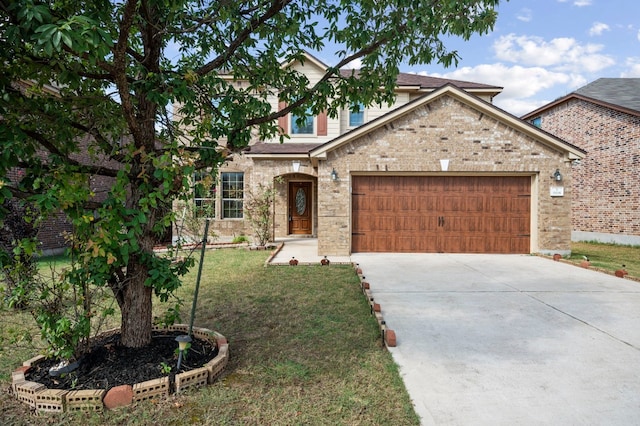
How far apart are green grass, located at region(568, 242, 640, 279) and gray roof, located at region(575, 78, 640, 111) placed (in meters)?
→ 5.42

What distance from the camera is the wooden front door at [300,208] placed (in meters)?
15.9

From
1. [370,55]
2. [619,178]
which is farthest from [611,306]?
[619,178]

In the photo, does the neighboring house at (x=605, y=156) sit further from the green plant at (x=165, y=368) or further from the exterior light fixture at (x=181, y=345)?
the green plant at (x=165, y=368)

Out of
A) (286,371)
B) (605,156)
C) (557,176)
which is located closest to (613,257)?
(557,176)

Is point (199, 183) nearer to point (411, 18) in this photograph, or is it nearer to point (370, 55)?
point (370, 55)

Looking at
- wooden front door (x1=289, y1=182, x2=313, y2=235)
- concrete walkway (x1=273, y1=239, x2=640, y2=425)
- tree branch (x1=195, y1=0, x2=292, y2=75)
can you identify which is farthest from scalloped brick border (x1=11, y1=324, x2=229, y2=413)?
wooden front door (x1=289, y1=182, x2=313, y2=235)

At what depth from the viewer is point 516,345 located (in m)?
4.07

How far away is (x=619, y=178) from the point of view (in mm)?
14320

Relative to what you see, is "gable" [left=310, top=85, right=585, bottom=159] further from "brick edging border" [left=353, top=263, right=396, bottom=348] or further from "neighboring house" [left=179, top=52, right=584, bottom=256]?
"brick edging border" [left=353, top=263, right=396, bottom=348]

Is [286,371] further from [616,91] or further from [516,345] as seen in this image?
[616,91]

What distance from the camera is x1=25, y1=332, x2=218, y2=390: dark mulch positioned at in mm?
3078

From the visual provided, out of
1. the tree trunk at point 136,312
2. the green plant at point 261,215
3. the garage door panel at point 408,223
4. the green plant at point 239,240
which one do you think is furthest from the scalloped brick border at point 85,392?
the green plant at point 239,240

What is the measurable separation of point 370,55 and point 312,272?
17.8 feet

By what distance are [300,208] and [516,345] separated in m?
12.4
